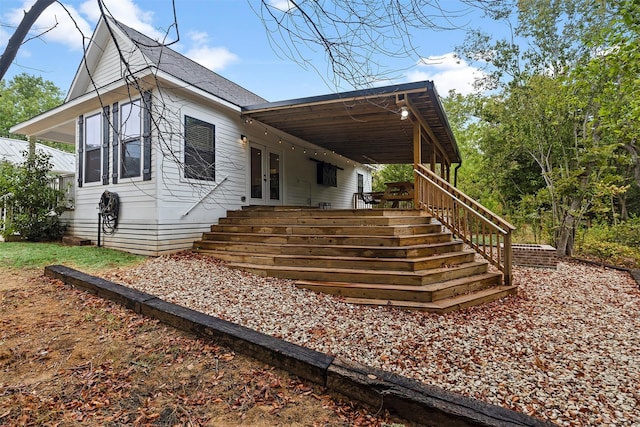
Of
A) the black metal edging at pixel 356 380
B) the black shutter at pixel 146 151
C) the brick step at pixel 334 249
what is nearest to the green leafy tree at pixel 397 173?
the brick step at pixel 334 249

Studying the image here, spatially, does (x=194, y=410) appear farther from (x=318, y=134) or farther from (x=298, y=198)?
(x=298, y=198)

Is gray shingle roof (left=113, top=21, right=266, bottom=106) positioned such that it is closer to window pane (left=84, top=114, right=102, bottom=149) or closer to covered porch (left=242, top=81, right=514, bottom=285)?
covered porch (left=242, top=81, right=514, bottom=285)

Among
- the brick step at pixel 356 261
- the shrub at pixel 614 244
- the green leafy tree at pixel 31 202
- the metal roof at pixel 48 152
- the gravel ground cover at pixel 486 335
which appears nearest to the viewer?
the gravel ground cover at pixel 486 335

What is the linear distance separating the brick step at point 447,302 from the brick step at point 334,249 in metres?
0.85

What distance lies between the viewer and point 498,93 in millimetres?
9984

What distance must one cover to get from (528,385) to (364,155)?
10250 millimetres

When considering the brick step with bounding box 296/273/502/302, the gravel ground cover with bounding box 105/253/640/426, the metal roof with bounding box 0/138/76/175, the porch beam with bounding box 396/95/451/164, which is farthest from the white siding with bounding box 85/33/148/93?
the metal roof with bounding box 0/138/76/175

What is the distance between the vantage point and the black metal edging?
175 cm

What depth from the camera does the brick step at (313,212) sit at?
18.9ft

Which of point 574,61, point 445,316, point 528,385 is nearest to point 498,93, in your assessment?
point 574,61

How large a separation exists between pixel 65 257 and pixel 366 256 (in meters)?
5.28

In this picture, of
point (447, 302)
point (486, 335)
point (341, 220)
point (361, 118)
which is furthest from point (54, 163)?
point (486, 335)

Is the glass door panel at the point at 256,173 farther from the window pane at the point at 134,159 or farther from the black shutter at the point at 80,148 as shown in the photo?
the black shutter at the point at 80,148

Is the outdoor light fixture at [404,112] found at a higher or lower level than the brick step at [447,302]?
higher
